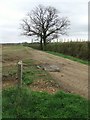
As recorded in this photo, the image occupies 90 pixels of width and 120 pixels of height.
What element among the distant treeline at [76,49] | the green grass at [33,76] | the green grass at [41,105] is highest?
the distant treeline at [76,49]

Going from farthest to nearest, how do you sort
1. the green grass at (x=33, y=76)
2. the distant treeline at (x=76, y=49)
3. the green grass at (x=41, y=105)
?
the distant treeline at (x=76, y=49) → the green grass at (x=33, y=76) → the green grass at (x=41, y=105)

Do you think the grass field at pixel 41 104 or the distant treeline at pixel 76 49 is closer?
the grass field at pixel 41 104

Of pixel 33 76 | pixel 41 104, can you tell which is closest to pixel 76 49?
pixel 33 76

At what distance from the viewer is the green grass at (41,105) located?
8414 mm

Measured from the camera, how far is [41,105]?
8.98 metres

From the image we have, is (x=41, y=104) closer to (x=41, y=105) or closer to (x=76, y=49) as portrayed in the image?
(x=41, y=105)

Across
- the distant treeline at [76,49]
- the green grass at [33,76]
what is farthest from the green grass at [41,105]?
the distant treeline at [76,49]

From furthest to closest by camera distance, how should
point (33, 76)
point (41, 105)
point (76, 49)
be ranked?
point (76, 49) < point (33, 76) < point (41, 105)

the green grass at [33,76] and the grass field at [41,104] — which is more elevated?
the green grass at [33,76]

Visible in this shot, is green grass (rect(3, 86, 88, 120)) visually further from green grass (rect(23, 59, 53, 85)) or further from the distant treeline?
the distant treeline

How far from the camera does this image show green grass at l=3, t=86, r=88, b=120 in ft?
27.6

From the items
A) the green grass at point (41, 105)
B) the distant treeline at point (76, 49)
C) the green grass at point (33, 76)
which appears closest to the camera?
the green grass at point (41, 105)

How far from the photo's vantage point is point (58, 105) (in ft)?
29.5

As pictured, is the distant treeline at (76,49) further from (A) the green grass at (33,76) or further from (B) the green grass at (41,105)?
(B) the green grass at (41,105)
